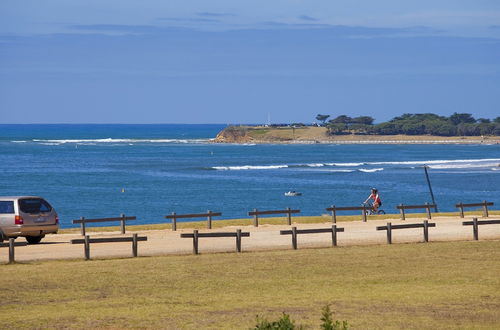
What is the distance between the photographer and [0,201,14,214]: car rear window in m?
34.0

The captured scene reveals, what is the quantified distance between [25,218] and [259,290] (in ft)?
42.0

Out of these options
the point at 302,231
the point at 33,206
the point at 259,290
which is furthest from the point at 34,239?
the point at 259,290

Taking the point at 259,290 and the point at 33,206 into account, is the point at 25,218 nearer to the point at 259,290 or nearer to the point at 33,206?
the point at 33,206

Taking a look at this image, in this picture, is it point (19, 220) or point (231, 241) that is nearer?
point (19, 220)

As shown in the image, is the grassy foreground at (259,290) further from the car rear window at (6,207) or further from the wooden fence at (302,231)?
the car rear window at (6,207)

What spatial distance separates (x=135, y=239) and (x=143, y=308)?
9.75m

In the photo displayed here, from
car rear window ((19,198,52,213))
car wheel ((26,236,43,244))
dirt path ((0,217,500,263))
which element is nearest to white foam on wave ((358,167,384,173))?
dirt path ((0,217,500,263))

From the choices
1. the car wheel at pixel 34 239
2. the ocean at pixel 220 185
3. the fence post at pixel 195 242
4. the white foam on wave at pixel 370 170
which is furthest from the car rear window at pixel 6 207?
the white foam on wave at pixel 370 170

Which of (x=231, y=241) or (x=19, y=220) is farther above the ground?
(x=19, y=220)

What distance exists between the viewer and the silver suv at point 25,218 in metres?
33.9

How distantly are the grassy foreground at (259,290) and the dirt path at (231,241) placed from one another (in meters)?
2.60

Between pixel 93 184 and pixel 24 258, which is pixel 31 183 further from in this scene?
pixel 24 258

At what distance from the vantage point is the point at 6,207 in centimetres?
3406

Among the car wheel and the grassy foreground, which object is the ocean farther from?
the grassy foreground
